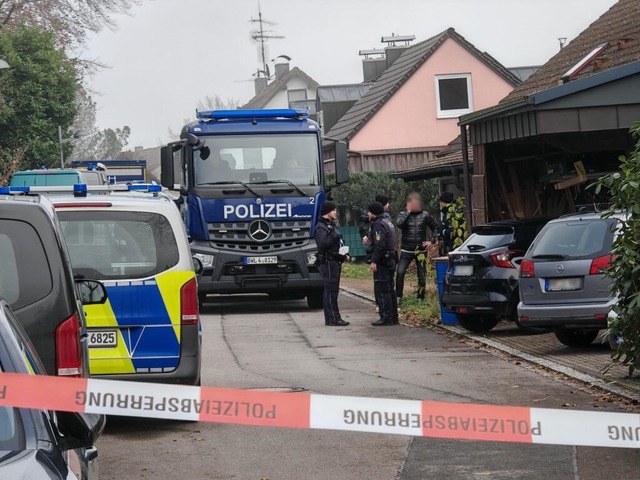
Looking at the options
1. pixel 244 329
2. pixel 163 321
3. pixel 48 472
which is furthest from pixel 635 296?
pixel 244 329

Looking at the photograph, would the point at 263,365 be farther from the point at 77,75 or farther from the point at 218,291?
the point at 77,75

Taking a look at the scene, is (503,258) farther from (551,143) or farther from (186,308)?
(186,308)

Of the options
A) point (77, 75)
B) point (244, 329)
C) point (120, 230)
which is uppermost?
point (77, 75)

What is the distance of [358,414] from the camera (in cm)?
517

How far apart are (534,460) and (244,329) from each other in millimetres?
10753

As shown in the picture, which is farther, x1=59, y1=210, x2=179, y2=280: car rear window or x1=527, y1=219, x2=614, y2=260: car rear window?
x1=527, y1=219, x2=614, y2=260: car rear window

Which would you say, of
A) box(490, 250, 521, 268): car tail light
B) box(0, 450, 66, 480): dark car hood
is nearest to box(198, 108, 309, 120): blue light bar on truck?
box(490, 250, 521, 268): car tail light

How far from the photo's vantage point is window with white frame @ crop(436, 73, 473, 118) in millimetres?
47781

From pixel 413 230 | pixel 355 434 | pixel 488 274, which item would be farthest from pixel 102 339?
pixel 413 230

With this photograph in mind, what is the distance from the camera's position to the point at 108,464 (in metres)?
8.76

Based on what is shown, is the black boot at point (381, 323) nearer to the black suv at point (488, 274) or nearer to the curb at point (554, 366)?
the curb at point (554, 366)

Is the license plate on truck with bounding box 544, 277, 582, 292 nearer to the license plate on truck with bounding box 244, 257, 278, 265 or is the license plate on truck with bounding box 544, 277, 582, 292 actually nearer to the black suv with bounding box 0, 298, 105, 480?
the license plate on truck with bounding box 244, 257, 278, 265

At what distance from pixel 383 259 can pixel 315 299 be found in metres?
3.96

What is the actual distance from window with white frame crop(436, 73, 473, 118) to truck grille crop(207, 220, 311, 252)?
26956 millimetres
